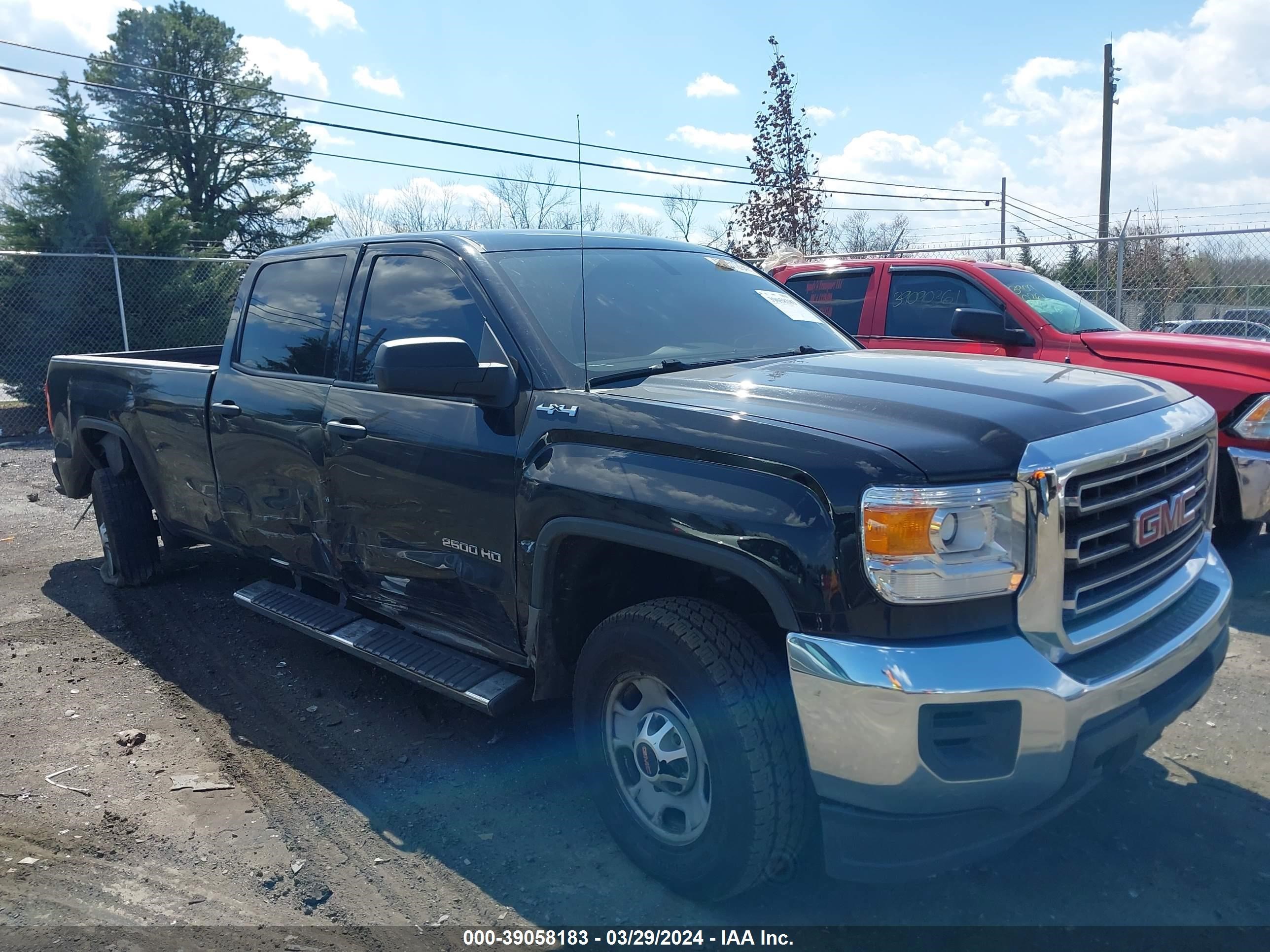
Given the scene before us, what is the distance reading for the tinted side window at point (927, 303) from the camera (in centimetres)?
713

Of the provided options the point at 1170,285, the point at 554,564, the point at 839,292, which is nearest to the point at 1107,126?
the point at 1170,285

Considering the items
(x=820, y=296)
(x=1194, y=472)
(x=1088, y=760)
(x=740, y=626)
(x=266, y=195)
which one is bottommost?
(x=1088, y=760)

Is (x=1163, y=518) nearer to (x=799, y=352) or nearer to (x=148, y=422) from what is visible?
(x=799, y=352)

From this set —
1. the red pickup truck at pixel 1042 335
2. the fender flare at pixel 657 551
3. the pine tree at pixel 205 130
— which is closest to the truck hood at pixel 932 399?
the fender flare at pixel 657 551

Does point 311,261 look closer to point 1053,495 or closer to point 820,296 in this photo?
point 1053,495

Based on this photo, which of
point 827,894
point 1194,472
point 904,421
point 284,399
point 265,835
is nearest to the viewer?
point 904,421

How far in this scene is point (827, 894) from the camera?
2.90 metres

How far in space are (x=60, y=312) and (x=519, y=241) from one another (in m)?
13.4

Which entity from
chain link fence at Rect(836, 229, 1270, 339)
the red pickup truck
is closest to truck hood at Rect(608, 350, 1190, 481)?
the red pickup truck

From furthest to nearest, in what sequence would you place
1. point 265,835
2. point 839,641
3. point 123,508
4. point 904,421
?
point 123,508 → point 265,835 → point 904,421 → point 839,641

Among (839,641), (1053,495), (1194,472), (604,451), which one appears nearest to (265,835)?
(604,451)

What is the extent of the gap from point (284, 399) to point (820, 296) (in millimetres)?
4829

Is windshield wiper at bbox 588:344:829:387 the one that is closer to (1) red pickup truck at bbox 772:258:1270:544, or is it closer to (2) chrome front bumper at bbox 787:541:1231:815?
(2) chrome front bumper at bbox 787:541:1231:815

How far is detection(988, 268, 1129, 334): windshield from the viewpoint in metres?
6.88
